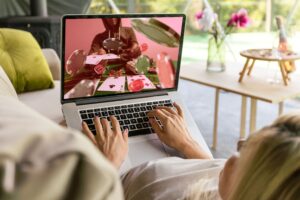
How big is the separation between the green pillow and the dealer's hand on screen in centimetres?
83

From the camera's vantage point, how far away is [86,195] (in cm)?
28

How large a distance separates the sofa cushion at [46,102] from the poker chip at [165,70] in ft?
1.11

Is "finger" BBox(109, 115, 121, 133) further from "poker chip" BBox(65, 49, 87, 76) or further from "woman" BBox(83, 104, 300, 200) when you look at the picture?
"poker chip" BBox(65, 49, 87, 76)

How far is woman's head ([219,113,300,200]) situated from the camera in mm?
541

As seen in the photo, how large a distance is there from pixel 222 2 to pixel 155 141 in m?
3.54

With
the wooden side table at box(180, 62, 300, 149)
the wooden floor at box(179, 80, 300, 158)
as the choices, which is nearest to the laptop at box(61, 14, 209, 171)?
the wooden side table at box(180, 62, 300, 149)

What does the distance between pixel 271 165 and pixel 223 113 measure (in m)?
2.70

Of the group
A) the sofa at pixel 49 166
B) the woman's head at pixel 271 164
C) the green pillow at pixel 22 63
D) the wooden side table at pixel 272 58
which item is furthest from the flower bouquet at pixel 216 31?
the sofa at pixel 49 166

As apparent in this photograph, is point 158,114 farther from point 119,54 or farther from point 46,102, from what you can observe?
point 46,102

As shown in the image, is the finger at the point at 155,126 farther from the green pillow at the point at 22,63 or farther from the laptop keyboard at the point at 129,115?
the green pillow at the point at 22,63

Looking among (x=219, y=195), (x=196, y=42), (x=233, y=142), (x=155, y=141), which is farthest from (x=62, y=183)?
(x=196, y=42)

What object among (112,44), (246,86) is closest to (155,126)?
(112,44)

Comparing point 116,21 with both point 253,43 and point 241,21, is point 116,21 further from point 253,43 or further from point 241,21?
point 253,43

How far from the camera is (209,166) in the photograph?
0.91 m
